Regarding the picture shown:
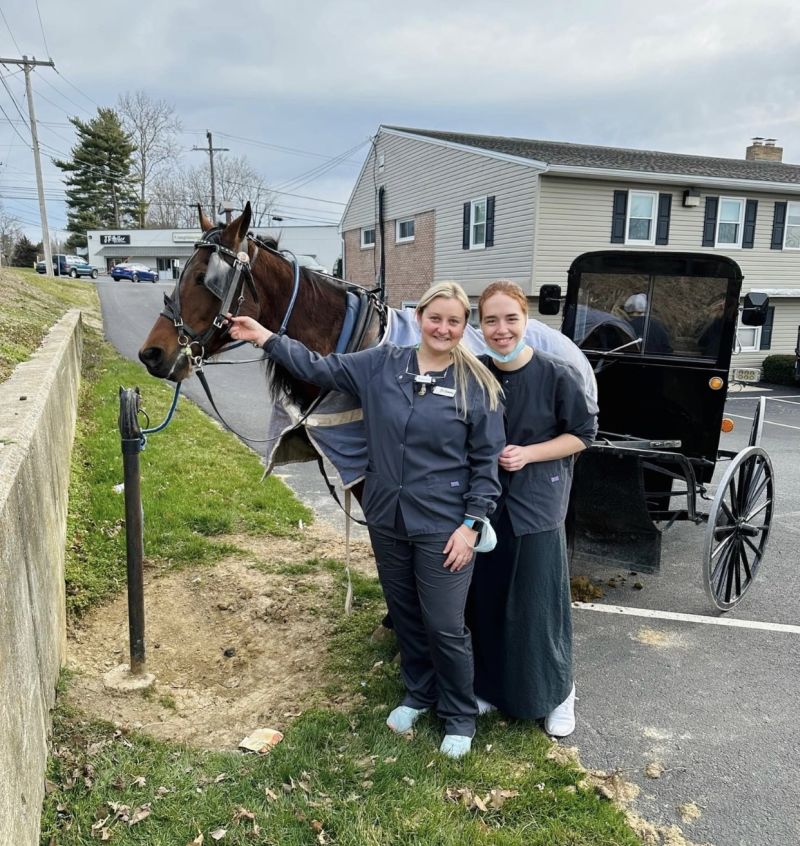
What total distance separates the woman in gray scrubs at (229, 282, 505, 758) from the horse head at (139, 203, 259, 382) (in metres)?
0.13

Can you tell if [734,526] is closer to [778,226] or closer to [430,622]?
[430,622]

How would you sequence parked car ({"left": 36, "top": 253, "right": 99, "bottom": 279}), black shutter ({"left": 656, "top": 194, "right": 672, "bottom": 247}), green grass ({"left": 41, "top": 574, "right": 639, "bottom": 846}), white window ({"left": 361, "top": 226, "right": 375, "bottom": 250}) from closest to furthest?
green grass ({"left": 41, "top": 574, "right": 639, "bottom": 846}), black shutter ({"left": 656, "top": 194, "right": 672, "bottom": 247}), white window ({"left": 361, "top": 226, "right": 375, "bottom": 250}), parked car ({"left": 36, "top": 253, "right": 99, "bottom": 279})

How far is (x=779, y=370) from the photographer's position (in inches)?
709

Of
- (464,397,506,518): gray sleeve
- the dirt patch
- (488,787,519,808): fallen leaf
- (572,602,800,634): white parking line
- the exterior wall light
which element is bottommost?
(572,602,800,634): white parking line

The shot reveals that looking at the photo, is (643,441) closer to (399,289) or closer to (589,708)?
(589,708)

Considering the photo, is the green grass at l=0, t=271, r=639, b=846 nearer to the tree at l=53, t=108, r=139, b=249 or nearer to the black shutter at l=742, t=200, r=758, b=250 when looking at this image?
the black shutter at l=742, t=200, r=758, b=250

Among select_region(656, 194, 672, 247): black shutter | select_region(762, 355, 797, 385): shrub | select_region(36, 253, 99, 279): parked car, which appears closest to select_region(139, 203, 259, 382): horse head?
select_region(656, 194, 672, 247): black shutter

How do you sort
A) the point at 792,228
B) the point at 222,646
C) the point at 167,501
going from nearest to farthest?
the point at 222,646 < the point at 167,501 < the point at 792,228

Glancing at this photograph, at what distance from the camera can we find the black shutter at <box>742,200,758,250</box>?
18.3 m

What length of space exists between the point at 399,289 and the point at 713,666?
2036 cm

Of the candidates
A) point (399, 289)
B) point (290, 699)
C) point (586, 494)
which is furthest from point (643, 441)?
point (399, 289)

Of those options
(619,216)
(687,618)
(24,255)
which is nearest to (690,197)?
(619,216)

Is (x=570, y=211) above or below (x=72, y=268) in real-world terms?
above

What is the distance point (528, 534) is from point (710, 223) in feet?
58.1
